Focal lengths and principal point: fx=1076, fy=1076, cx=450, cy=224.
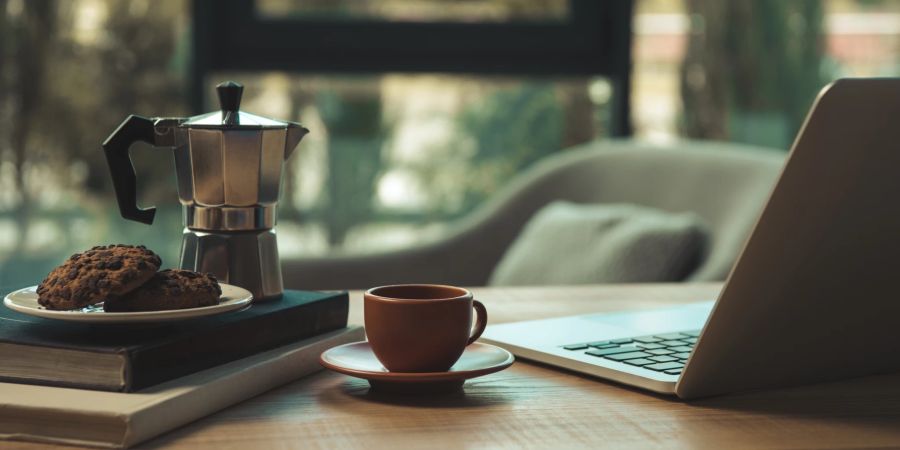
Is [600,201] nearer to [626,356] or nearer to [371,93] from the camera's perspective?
[371,93]

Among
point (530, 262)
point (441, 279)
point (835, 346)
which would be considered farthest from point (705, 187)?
point (835, 346)

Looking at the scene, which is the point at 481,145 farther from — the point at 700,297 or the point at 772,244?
the point at 772,244

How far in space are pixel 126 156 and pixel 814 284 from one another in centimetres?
51

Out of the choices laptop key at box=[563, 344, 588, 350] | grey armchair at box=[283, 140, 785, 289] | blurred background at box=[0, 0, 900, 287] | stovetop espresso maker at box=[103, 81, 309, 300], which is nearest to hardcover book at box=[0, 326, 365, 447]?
stovetop espresso maker at box=[103, 81, 309, 300]

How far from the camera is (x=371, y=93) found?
2803mm

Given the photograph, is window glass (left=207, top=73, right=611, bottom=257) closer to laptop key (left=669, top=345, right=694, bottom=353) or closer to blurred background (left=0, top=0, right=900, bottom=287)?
blurred background (left=0, top=0, right=900, bottom=287)

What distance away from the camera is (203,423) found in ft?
2.18

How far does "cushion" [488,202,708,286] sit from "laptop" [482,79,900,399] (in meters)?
0.98

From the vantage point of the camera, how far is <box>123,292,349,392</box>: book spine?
0.65 metres

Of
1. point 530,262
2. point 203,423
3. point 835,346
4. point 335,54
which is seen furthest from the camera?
point 335,54

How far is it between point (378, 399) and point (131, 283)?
180 mm

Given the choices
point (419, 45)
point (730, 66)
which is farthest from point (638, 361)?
point (730, 66)

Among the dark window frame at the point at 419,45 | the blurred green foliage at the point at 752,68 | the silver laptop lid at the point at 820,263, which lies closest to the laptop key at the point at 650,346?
the silver laptop lid at the point at 820,263

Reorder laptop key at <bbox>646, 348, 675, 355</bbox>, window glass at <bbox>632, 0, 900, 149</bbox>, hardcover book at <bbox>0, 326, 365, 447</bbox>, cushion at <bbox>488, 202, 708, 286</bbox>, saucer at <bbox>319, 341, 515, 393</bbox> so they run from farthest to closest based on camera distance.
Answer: window glass at <bbox>632, 0, 900, 149</bbox> → cushion at <bbox>488, 202, 708, 286</bbox> → laptop key at <bbox>646, 348, 675, 355</bbox> → saucer at <bbox>319, 341, 515, 393</bbox> → hardcover book at <bbox>0, 326, 365, 447</bbox>
